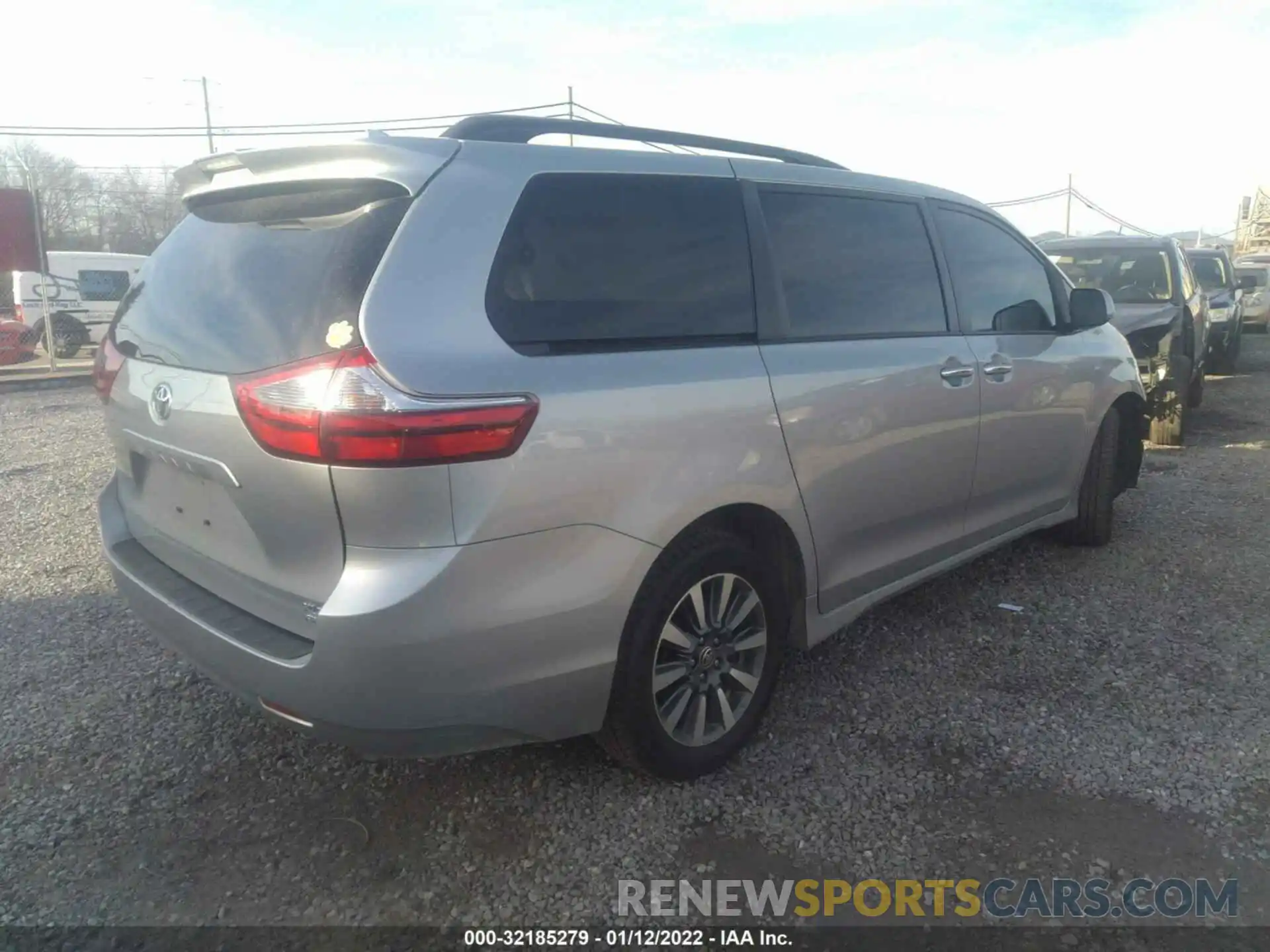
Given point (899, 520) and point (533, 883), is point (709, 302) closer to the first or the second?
point (899, 520)

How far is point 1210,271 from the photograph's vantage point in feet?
45.2

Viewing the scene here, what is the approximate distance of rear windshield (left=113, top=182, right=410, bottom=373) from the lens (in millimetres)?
2281

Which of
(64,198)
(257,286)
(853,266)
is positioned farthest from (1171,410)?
(64,198)

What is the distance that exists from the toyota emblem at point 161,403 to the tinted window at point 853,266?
184cm

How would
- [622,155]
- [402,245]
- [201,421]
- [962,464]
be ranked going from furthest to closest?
[962,464] < [622,155] < [201,421] < [402,245]

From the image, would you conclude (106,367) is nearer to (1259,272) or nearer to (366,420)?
(366,420)

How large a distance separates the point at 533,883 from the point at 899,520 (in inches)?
72.3

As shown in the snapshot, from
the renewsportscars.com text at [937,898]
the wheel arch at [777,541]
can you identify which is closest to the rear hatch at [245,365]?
the wheel arch at [777,541]

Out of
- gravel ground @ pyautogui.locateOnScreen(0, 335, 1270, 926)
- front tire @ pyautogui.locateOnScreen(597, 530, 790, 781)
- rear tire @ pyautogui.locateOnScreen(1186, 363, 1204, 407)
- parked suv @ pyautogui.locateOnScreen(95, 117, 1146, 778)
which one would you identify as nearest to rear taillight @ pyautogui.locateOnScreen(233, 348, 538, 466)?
parked suv @ pyautogui.locateOnScreen(95, 117, 1146, 778)

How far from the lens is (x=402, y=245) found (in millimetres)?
2273

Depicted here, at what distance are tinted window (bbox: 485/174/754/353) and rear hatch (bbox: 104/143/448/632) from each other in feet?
1.01

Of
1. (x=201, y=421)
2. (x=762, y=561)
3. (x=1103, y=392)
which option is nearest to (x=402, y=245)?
(x=201, y=421)

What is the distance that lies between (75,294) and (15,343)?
215 inches

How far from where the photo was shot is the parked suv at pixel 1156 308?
7.79m
